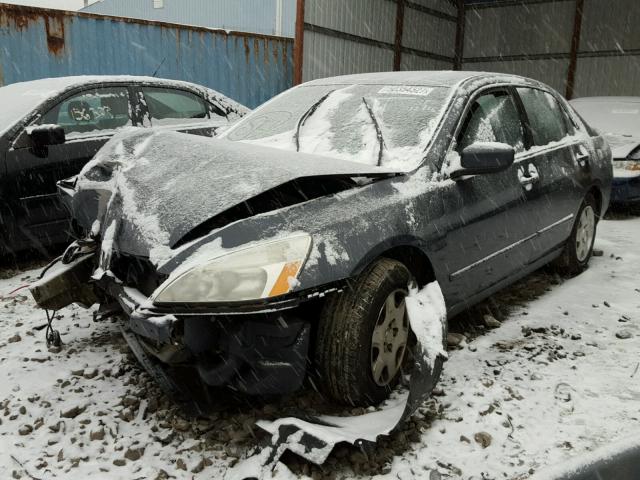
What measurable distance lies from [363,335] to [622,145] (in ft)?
19.8

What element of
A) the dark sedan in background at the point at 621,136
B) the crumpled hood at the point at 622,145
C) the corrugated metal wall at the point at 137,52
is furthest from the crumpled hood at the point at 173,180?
the corrugated metal wall at the point at 137,52

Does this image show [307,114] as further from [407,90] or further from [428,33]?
[428,33]

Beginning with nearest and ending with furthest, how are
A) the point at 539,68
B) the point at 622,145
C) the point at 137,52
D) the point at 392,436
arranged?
the point at 392,436 < the point at 622,145 < the point at 137,52 < the point at 539,68

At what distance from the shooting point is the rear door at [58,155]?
438cm

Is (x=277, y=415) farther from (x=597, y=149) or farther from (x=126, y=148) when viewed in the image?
(x=597, y=149)

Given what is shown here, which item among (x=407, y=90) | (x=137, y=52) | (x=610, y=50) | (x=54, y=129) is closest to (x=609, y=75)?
(x=610, y=50)

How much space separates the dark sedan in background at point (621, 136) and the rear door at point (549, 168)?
2.69 m

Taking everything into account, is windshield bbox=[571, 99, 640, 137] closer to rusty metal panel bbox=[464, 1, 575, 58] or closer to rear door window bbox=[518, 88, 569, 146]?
rear door window bbox=[518, 88, 569, 146]

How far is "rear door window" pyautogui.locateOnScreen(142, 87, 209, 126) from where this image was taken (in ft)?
17.1

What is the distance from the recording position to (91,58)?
9047 millimetres

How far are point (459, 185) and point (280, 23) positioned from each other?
55.1 feet

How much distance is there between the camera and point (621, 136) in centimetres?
722

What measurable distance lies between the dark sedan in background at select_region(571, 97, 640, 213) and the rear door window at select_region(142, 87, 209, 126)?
15.7ft

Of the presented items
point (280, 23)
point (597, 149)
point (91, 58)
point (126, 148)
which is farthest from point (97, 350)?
point (280, 23)
